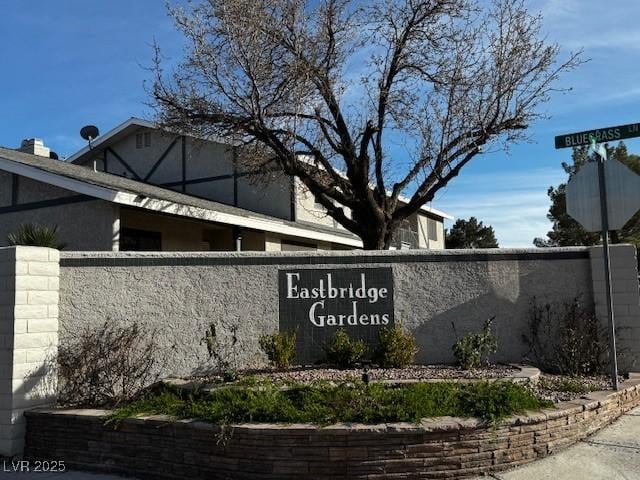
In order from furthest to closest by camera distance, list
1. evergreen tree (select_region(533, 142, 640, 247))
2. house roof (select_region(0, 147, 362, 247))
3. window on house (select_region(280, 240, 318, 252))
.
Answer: evergreen tree (select_region(533, 142, 640, 247)) < window on house (select_region(280, 240, 318, 252)) < house roof (select_region(0, 147, 362, 247))

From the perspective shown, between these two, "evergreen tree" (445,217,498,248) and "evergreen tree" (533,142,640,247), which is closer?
"evergreen tree" (533,142,640,247)

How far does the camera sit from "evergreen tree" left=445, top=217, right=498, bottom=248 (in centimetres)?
4619

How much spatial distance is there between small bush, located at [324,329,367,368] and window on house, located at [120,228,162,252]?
7.66 m

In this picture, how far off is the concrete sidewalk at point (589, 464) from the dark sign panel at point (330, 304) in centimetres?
293

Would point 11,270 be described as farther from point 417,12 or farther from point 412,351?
point 417,12

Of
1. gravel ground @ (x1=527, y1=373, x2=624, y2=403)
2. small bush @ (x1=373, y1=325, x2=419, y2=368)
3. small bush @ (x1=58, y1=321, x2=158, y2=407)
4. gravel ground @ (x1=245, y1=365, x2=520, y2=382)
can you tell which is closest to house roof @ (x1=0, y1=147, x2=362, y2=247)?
small bush @ (x1=58, y1=321, x2=158, y2=407)

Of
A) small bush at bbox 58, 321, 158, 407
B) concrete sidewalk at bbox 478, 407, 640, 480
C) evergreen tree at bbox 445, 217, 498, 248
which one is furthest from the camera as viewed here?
evergreen tree at bbox 445, 217, 498, 248

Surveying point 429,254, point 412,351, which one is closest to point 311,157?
point 429,254

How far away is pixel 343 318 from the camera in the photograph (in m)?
8.52

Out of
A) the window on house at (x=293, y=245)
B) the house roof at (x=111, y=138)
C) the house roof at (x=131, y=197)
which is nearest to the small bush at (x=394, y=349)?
the house roof at (x=131, y=197)

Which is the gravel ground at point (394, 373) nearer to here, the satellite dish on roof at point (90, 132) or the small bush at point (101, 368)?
the small bush at point (101, 368)

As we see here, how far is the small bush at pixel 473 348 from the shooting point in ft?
26.2

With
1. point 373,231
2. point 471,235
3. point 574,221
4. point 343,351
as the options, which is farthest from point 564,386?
point 471,235

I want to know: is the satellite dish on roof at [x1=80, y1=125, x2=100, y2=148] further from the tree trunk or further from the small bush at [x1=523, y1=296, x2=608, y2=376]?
the small bush at [x1=523, y1=296, x2=608, y2=376]
